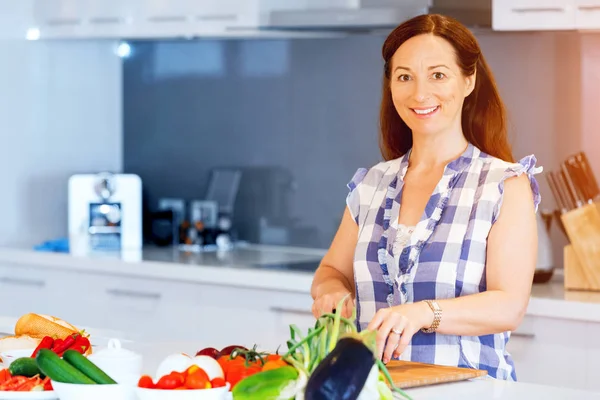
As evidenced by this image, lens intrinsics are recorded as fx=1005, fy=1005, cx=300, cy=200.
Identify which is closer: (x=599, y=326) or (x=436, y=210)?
(x=436, y=210)

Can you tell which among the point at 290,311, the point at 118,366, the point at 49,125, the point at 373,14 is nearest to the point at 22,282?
the point at 49,125

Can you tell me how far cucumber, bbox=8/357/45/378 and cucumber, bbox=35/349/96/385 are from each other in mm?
133

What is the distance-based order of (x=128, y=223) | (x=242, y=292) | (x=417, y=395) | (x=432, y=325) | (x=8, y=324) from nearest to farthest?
1. (x=417, y=395)
2. (x=432, y=325)
3. (x=8, y=324)
4. (x=242, y=292)
5. (x=128, y=223)

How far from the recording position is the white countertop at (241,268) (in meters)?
2.73

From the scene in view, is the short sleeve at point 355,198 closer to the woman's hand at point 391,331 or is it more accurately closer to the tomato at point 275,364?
the woman's hand at point 391,331

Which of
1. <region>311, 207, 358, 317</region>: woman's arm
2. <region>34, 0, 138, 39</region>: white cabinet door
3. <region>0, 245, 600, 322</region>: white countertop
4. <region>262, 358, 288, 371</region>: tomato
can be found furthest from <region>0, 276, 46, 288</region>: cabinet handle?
<region>262, 358, 288, 371</region>: tomato

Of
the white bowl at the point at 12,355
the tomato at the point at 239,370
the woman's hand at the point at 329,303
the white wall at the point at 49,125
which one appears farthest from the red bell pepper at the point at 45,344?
the white wall at the point at 49,125

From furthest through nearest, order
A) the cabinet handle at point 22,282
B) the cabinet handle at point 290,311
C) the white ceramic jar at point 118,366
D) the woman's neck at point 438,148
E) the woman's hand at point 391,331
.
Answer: the cabinet handle at point 22,282 < the cabinet handle at point 290,311 < the woman's neck at point 438,148 < the woman's hand at point 391,331 < the white ceramic jar at point 118,366

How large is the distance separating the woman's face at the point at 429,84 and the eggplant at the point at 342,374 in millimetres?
880

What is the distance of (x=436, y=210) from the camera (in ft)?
6.84

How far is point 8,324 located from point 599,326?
59.3 inches

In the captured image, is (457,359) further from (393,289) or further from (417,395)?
(417,395)

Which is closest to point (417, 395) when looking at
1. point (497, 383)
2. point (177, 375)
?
point (497, 383)

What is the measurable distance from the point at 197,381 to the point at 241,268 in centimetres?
200
